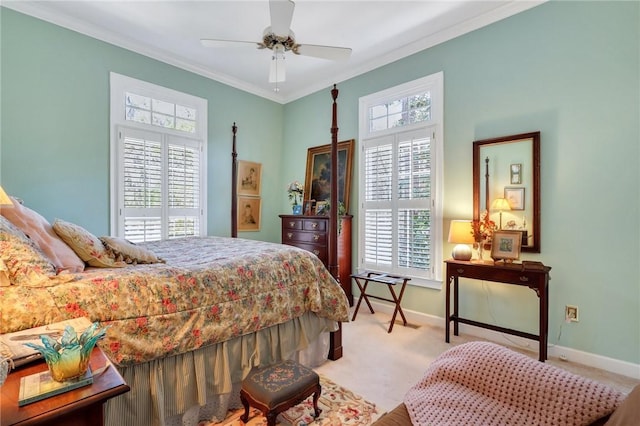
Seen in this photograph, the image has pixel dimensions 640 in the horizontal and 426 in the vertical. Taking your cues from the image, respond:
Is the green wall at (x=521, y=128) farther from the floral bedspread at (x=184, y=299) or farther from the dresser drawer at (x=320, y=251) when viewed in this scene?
the floral bedspread at (x=184, y=299)

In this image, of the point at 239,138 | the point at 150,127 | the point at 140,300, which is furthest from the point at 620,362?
the point at 150,127

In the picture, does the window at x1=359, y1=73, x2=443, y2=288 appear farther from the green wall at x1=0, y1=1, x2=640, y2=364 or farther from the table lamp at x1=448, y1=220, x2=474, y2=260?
the table lamp at x1=448, y1=220, x2=474, y2=260

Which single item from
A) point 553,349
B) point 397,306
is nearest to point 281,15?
point 397,306

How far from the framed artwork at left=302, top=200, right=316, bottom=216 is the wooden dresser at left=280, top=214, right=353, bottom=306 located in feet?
1.01

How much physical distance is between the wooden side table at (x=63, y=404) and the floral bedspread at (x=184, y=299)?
15.7 inches

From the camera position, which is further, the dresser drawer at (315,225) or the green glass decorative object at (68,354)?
the dresser drawer at (315,225)

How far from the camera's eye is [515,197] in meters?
2.84

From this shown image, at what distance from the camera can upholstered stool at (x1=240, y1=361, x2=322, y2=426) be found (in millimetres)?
1538

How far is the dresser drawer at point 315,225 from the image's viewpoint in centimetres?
391

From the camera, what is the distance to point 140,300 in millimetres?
1508

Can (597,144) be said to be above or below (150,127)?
below

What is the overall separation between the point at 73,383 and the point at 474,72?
12.3ft

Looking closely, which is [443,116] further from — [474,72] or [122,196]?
[122,196]

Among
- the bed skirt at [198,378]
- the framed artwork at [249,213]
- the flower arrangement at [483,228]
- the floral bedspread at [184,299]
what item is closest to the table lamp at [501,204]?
the flower arrangement at [483,228]
